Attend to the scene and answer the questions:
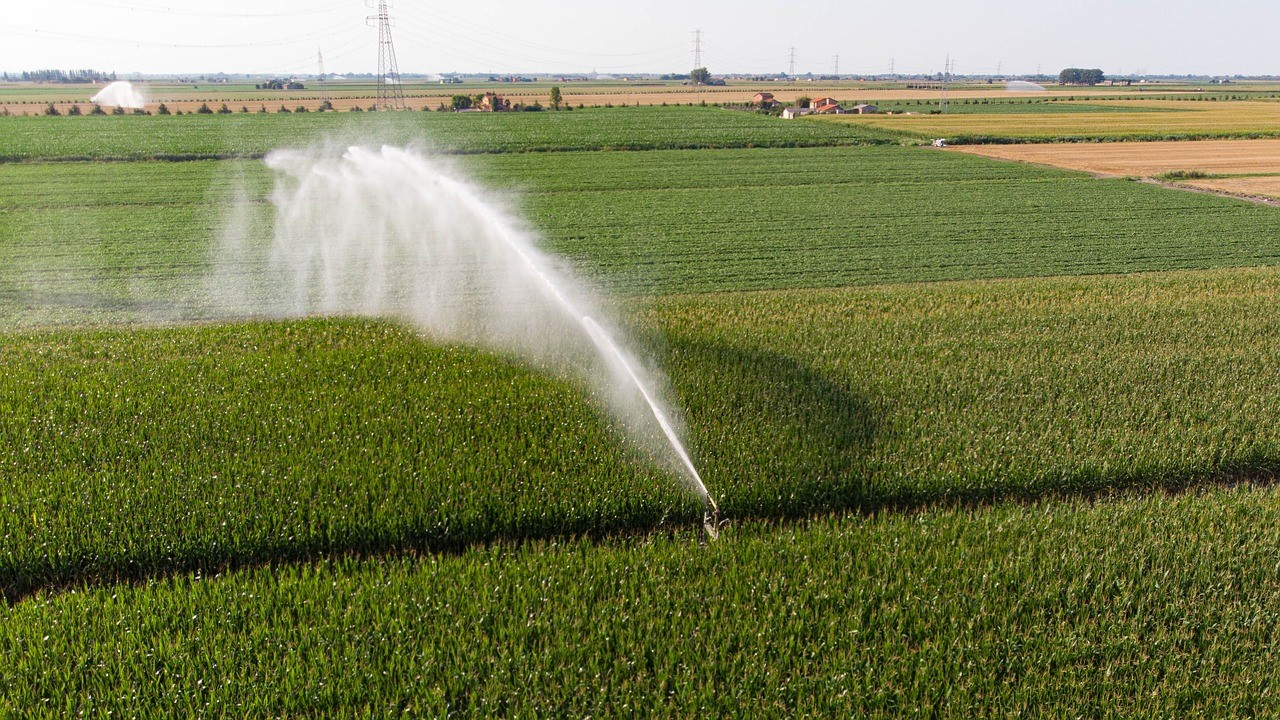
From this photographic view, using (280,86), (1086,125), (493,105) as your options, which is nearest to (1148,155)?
(1086,125)

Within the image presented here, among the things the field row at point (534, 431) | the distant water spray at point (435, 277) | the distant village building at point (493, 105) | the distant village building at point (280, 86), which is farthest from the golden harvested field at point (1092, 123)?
the distant village building at point (280, 86)

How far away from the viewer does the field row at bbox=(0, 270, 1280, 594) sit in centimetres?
822

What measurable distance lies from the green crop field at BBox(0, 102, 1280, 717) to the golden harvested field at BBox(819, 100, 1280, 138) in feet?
176

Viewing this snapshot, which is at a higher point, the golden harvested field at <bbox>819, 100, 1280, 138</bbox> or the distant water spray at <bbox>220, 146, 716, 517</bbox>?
the golden harvested field at <bbox>819, 100, 1280, 138</bbox>

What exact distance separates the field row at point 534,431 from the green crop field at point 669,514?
0.16 feet

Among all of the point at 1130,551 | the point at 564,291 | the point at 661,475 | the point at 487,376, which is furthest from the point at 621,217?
the point at 1130,551

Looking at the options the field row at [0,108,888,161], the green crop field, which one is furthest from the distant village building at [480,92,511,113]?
the green crop field

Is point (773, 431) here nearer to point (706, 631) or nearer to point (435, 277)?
point (706, 631)

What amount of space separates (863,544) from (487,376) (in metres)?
5.83

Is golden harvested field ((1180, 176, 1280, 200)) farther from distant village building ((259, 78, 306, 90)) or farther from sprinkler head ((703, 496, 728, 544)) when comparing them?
distant village building ((259, 78, 306, 90))

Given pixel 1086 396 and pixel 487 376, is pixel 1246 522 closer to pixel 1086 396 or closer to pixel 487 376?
pixel 1086 396

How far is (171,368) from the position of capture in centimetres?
1195

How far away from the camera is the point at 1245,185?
40.3m

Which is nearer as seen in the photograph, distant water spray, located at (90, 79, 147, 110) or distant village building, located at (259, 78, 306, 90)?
distant water spray, located at (90, 79, 147, 110)
